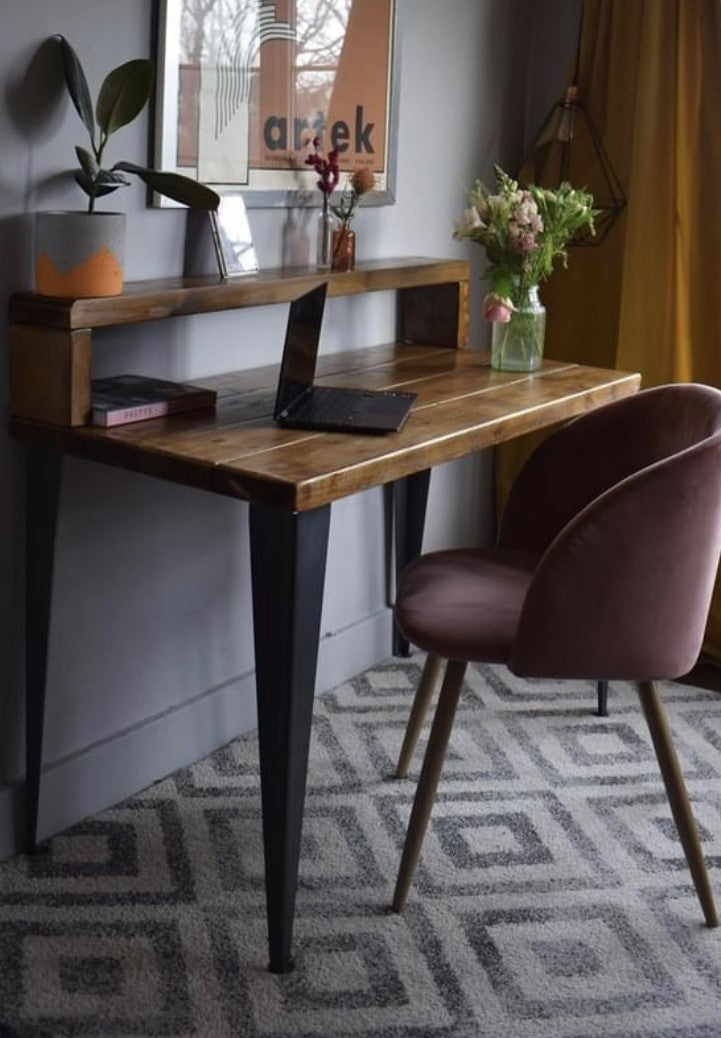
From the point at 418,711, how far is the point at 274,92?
1.16m

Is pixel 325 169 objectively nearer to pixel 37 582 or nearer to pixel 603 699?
pixel 37 582

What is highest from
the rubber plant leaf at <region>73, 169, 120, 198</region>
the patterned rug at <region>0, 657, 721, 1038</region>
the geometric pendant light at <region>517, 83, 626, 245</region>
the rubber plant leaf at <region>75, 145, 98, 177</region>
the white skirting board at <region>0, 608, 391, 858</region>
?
the geometric pendant light at <region>517, 83, 626, 245</region>

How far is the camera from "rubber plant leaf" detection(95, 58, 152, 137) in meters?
→ 2.03

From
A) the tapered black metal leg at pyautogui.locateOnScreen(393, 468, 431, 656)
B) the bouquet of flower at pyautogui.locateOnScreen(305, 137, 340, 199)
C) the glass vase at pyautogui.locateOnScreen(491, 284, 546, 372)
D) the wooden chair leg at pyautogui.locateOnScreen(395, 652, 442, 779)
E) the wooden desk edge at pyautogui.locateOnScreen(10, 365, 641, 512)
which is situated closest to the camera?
the wooden desk edge at pyautogui.locateOnScreen(10, 365, 641, 512)

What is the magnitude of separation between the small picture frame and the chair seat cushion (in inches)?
24.0

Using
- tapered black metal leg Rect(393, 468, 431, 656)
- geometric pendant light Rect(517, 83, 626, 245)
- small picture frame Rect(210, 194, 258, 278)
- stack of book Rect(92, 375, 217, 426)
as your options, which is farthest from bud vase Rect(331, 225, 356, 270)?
geometric pendant light Rect(517, 83, 626, 245)

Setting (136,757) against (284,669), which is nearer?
(284,669)

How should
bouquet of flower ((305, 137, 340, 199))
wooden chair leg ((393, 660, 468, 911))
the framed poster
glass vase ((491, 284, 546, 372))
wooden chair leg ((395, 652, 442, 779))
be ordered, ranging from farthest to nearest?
glass vase ((491, 284, 546, 372)), bouquet of flower ((305, 137, 340, 199)), wooden chair leg ((395, 652, 442, 779)), the framed poster, wooden chair leg ((393, 660, 468, 911))

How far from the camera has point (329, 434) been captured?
83.2 inches

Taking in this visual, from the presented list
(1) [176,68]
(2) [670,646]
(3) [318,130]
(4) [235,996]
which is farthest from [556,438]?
(4) [235,996]

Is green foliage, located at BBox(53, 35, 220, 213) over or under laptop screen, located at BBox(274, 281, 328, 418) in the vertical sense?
over

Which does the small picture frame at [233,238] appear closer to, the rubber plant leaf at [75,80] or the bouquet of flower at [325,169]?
the bouquet of flower at [325,169]

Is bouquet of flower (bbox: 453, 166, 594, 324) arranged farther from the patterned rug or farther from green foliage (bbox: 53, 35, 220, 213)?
the patterned rug

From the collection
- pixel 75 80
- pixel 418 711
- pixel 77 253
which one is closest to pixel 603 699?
pixel 418 711
